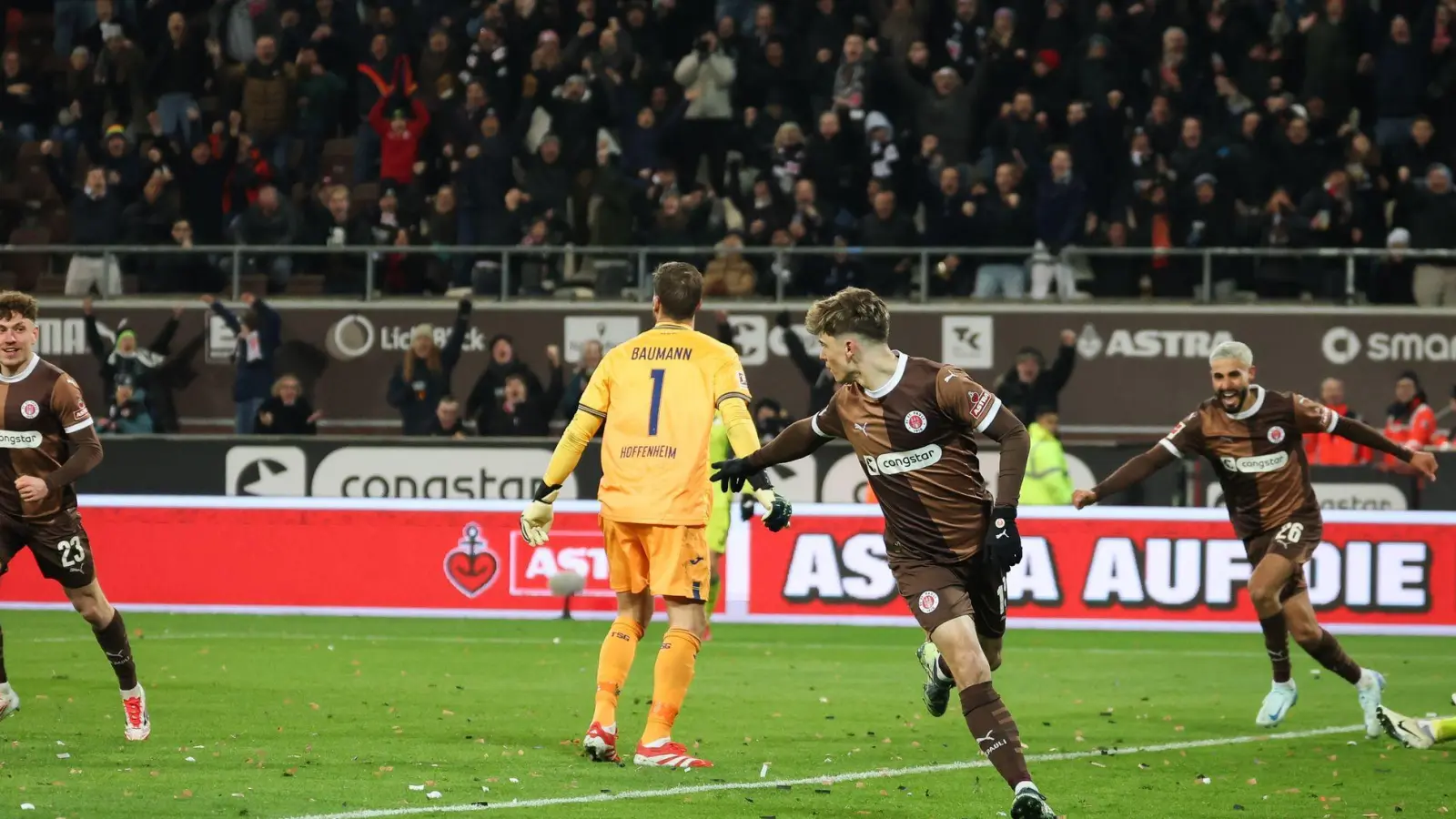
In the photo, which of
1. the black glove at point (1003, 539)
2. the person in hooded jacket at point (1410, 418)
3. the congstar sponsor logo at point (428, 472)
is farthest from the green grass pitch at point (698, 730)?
the congstar sponsor logo at point (428, 472)

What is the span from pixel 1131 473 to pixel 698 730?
9.30ft

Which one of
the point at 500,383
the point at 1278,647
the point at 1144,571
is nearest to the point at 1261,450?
the point at 1278,647

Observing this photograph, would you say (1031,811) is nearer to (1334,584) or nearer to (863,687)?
(863,687)

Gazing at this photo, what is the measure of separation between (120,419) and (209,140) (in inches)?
171

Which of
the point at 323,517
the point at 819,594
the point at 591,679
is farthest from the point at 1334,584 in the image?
the point at 323,517

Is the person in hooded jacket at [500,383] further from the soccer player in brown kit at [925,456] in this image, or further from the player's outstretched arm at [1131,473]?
the soccer player in brown kit at [925,456]

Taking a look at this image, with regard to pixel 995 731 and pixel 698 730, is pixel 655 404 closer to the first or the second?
pixel 698 730

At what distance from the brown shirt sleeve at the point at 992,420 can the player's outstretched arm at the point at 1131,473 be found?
2.97 m

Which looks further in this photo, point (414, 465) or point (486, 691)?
point (414, 465)

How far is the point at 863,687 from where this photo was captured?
511 inches

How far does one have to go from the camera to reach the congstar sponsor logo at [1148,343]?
22.0 m

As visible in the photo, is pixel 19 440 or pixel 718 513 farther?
pixel 718 513

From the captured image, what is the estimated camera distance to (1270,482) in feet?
36.9

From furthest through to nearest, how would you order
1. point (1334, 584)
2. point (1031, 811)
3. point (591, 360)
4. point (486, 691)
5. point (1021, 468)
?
point (591, 360)
point (1334, 584)
point (486, 691)
point (1021, 468)
point (1031, 811)
